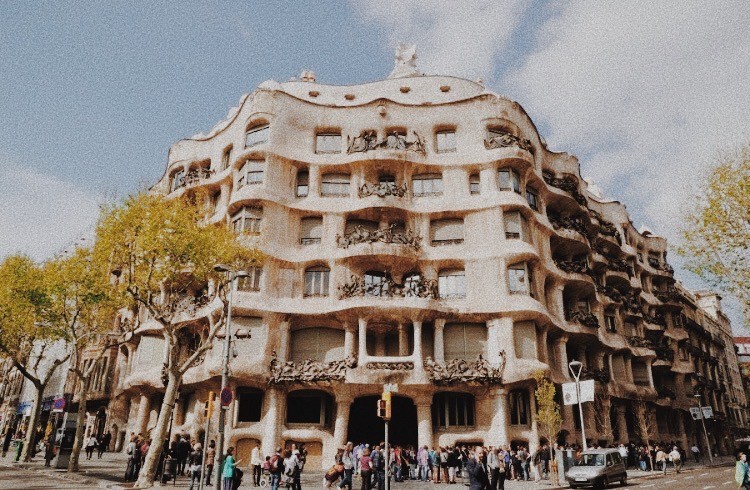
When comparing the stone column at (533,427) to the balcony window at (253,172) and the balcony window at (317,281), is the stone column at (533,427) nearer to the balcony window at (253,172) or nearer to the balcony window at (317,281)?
the balcony window at (317,281)

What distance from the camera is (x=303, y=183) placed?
117 ft

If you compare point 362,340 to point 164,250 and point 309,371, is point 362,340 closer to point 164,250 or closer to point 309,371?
point 309,371

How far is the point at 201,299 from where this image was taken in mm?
33000

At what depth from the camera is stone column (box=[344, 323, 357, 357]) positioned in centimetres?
3093

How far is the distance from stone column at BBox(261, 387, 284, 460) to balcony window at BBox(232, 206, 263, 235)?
31.3 ft

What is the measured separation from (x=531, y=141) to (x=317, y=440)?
2468 cm

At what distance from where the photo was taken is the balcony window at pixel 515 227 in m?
33.9

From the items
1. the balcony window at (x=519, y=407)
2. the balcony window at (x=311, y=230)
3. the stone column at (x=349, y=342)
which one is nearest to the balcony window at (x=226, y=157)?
the balcony window at (x=311, y=230)

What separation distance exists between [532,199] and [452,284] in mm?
9419

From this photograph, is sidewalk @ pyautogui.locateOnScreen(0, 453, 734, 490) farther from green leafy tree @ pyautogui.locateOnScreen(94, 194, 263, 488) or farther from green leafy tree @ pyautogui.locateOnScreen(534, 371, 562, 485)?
green leafy tree @ pyautogui.locateOnScreen(534, 371, 562, 485)

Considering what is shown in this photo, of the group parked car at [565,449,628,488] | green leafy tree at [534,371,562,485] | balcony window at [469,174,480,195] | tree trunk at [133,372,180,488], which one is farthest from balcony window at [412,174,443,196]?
tree trunk at [133,372,180,488]

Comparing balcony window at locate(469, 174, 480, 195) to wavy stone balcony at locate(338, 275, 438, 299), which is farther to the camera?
balcony window at locate(469, 174, 480, 195)

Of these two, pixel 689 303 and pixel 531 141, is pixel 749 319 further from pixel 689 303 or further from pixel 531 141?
pixel 689 303

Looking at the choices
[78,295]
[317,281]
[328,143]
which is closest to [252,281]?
[317,281]
